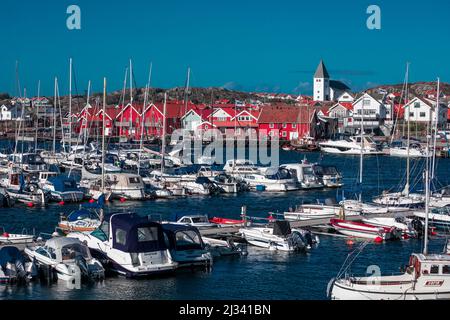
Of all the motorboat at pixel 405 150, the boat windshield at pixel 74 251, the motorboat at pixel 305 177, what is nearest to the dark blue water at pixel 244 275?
the boat windshield at pixel 74 251

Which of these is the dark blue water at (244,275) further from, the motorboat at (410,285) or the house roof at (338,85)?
the house roof at (338,85)

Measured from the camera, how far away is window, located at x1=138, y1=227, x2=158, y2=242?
1529 cm

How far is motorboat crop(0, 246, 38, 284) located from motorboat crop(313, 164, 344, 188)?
66.0 ft

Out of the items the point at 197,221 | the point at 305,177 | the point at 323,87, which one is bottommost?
the point at 197,221

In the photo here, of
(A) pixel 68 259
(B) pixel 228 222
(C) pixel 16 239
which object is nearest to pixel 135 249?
(A) pixel 68 259

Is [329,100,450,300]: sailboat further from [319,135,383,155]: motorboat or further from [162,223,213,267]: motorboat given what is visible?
[319,135,383,155]: motorboat

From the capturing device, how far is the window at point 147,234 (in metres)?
15.3

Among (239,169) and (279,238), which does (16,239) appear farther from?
(239,169)

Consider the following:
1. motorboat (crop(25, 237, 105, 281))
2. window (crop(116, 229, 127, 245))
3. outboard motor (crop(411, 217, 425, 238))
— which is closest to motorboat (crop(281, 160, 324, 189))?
outboard motor (crop(411, 217, 425, 238))

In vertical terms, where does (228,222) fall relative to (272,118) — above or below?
below

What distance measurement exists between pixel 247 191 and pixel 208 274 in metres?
16.6

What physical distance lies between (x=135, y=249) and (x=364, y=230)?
7480 millimetres

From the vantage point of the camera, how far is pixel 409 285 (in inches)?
516
